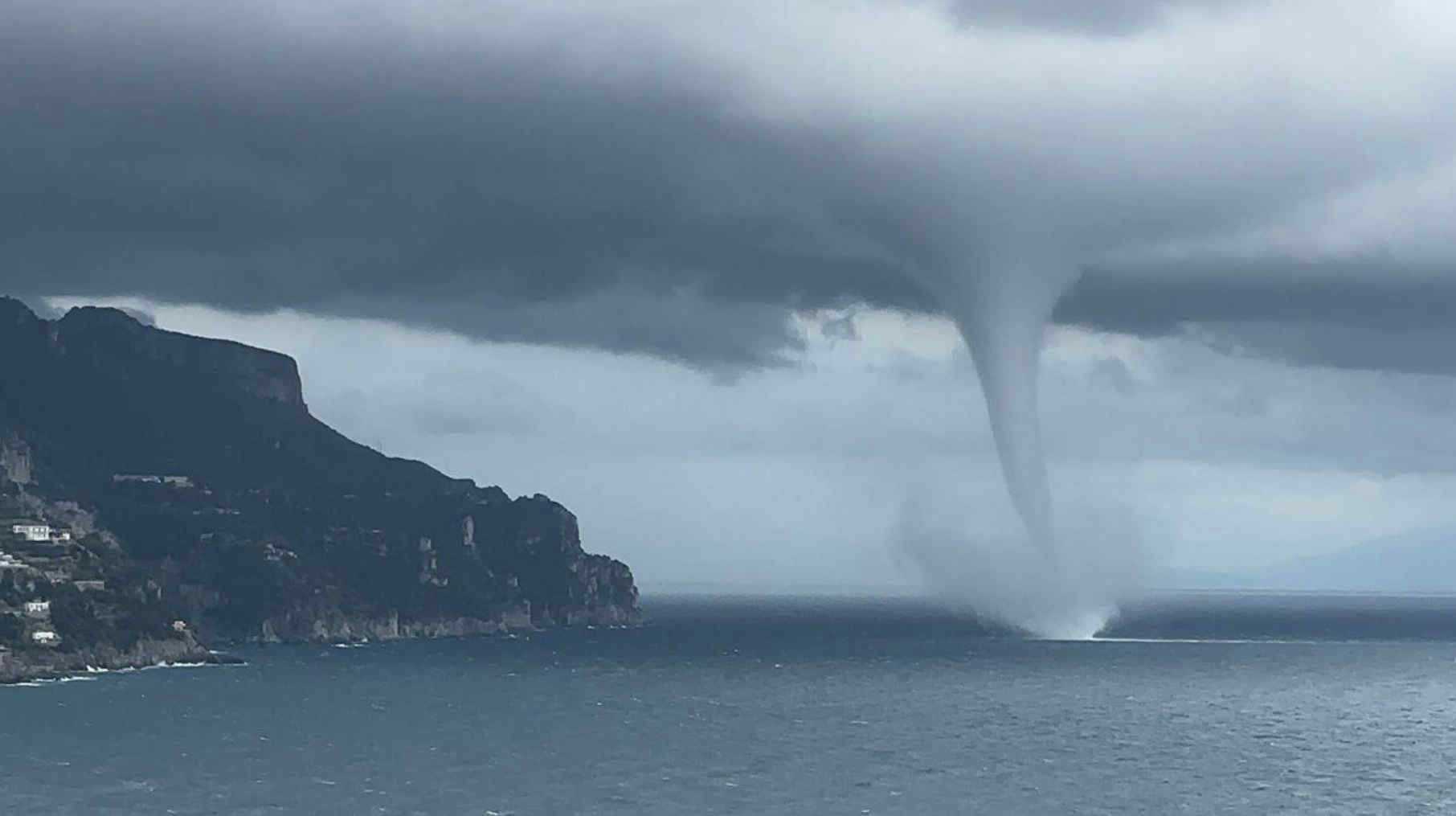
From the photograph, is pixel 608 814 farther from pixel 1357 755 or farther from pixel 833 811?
pixel 1357 755

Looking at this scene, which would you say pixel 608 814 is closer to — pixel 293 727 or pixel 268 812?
pixel 268 812

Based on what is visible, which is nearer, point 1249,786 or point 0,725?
point 1249,786

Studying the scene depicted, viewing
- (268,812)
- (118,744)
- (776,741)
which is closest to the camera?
(268,812)

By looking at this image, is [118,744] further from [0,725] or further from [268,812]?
[268,812]

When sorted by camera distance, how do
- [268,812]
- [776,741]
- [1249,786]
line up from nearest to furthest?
[268,812] < [1249,786] < [776,741]

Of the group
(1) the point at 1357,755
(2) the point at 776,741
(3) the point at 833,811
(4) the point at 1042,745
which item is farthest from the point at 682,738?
(1) the point at 1357,755

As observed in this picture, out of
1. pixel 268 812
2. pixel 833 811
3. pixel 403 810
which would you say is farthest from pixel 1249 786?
pixel 268 812

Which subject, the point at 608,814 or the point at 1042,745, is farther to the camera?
the point at 1042,745

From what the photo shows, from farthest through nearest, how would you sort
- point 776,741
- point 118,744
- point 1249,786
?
point 776,741 → point 118,744 → point 1249,786

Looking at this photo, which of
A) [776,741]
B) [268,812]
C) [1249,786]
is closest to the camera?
[268,812]
